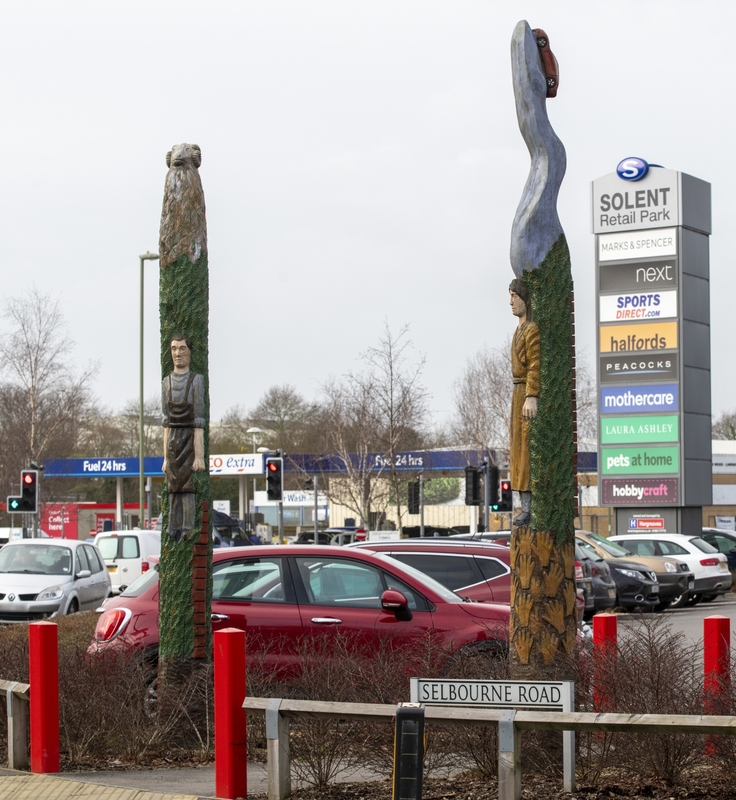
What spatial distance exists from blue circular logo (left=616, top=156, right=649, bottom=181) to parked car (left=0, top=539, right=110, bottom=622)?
19171 mm

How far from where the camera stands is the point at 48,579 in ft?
69.4

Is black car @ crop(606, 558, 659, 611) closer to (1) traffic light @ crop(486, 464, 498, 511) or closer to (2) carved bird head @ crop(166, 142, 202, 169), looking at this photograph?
(1) traffic light @ crop(486, 464, 498, 511)

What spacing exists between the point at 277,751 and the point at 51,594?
1476 cm

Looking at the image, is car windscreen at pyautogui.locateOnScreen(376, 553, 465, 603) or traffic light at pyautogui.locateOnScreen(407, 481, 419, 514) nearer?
car windscreen at pyautogui.locateOnScreen(376, 553, 465, 603)

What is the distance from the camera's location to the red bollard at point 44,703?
8117mm

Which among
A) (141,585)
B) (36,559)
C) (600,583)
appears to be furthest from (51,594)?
(141,585)

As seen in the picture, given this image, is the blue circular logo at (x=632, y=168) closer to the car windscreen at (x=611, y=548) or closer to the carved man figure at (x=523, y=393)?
the car windscreen at (x=611, y=548)

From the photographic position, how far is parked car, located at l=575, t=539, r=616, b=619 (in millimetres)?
21141

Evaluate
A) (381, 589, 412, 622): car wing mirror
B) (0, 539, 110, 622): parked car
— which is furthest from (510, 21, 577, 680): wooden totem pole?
(0, 539, 110, 622): parked car

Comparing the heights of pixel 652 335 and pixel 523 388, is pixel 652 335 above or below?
above

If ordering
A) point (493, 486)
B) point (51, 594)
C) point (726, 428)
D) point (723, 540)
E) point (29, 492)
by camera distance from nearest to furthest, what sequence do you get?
point (51, 594) → point (29, 492) → point (723, 540) → point (493, 486) → point (726, 428)

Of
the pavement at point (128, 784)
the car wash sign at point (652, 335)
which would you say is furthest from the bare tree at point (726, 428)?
the pavement at point (128, 784)

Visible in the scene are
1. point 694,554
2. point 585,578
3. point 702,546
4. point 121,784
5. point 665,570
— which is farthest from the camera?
point 702,546

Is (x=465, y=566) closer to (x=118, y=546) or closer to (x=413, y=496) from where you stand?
(x=118, y=546)
